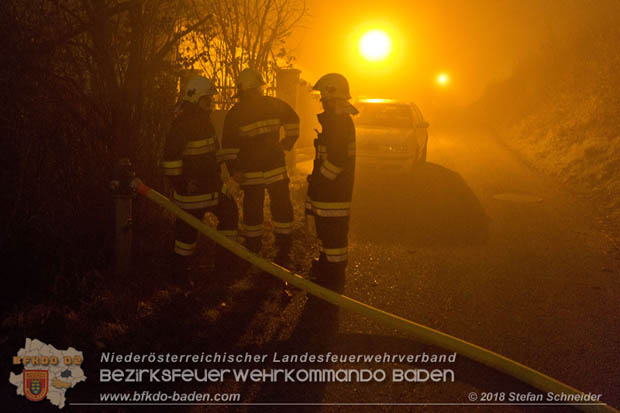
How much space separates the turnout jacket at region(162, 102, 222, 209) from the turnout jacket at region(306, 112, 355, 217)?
3.24 feet

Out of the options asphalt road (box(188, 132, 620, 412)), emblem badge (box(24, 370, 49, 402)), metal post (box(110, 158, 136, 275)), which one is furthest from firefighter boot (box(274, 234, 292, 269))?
emblem badge (box(24, 370, 49, 402))

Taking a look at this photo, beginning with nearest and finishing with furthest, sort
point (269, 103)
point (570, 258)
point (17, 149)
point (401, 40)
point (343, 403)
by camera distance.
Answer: point (343, 403), point (17, 149), point (269, 103), point (570, 258), point (401, 40)

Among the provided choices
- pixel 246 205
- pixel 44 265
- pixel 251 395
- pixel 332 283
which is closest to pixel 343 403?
pixel 251 395

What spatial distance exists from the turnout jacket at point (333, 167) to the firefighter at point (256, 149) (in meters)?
0.53

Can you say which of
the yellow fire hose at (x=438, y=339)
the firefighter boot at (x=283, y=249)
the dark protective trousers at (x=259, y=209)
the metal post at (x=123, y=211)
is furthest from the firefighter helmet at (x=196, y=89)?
the firefighter boot at (x=283, y=249)

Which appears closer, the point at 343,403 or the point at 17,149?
the point at 343,403

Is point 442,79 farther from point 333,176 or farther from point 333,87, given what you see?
point 333,176

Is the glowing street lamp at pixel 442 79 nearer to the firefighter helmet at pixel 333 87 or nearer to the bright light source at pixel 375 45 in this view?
the bright light source at pixel 375 45

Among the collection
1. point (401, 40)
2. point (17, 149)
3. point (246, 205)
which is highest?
point (401, 40)

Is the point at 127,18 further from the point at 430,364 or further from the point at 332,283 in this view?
the point at 430,364

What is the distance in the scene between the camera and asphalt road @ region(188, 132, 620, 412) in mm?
3307

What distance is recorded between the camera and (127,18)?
17.6ft

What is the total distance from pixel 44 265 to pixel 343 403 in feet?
9.69

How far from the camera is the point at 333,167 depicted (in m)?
4.63
